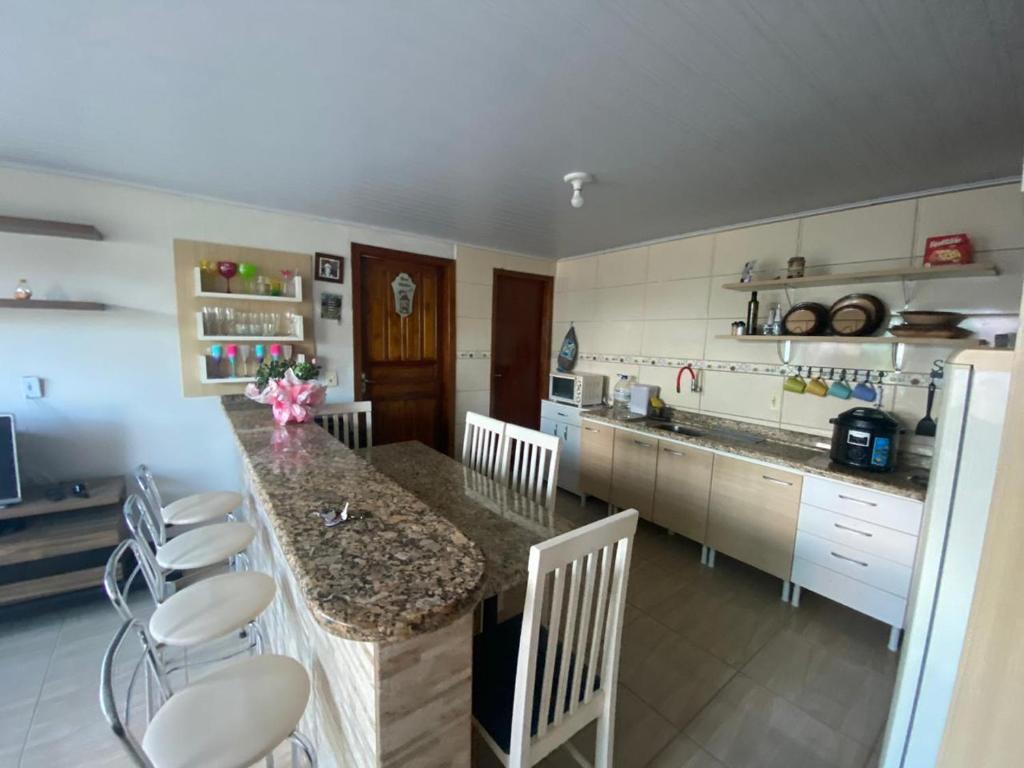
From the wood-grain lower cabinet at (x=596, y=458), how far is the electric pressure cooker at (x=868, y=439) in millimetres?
1355

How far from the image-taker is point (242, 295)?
2611mm

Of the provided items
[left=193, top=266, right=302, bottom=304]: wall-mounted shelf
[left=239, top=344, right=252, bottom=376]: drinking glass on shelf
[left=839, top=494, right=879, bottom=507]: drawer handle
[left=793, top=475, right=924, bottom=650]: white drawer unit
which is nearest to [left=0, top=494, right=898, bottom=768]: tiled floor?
[left=793, top=475, right=924, bottom=650]: white drawer unit

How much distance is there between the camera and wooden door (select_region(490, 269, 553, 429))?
12.7ft

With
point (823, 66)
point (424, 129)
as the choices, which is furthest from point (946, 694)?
point (424, 129)

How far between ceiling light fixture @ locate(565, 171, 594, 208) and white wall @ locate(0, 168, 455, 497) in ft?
6.47

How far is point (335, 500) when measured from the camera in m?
1.11

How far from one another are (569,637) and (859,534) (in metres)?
1.79

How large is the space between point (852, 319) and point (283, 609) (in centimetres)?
301

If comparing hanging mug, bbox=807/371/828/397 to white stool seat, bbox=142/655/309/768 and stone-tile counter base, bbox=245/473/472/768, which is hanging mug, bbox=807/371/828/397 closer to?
stone-tile counter base, bbox=245/473/472/768

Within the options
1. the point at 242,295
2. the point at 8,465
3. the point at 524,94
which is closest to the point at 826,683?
the point at 524,94

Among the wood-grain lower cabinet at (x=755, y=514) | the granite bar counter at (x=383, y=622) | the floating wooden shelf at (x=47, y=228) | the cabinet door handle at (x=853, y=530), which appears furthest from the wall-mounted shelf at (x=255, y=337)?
the cabinet door handle at (x=853, y=530)

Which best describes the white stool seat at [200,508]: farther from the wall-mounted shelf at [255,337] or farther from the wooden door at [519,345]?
the wooden door at [519,345]

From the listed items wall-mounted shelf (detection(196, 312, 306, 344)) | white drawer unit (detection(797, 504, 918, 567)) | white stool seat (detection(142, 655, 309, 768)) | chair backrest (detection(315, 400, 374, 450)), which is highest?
wall-mounted shelf (detection(196, 312, 306, 344))

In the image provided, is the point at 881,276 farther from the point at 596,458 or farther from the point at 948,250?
the point at 596,458
